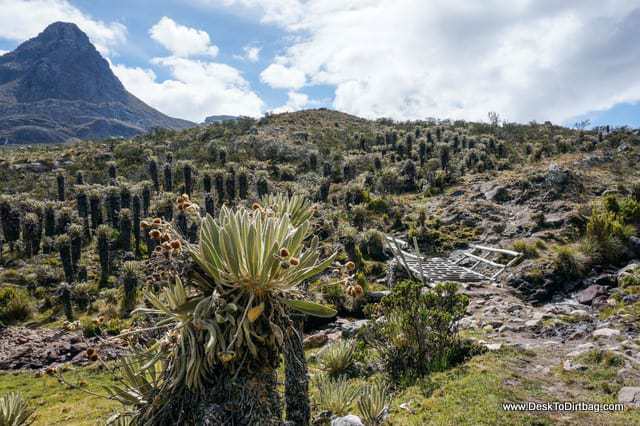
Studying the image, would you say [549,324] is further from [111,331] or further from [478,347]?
[111,331]

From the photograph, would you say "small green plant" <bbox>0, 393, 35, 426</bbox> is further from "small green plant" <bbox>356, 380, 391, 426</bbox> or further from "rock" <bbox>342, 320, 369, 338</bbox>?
"rock" <bbox>342, 320, 369, 338</bbox>

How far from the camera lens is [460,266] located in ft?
54.8

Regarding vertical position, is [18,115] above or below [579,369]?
above

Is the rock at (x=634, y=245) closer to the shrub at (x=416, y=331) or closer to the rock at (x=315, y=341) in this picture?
the shrub at (x=416, y=331)

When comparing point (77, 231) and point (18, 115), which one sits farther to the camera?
point (18, 115)

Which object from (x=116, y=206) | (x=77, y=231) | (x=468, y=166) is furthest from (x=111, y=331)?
(x=468, y=166)

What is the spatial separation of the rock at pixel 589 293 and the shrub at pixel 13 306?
62.2 feet

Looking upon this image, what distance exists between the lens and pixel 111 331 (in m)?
12.6

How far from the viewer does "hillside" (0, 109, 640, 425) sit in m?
3.01

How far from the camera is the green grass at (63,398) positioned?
22.4 feet

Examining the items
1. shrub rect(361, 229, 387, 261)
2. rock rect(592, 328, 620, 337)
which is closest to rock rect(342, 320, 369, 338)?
rock rect(592, 328, 620, 337)

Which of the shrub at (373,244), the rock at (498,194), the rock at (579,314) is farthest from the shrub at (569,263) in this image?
the rock at (498,194)

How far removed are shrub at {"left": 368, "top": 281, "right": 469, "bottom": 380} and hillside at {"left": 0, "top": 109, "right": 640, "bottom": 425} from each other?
30 mm

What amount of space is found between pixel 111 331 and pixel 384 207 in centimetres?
1778
